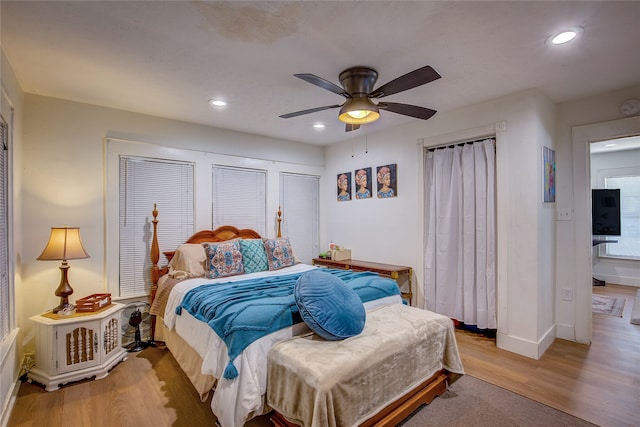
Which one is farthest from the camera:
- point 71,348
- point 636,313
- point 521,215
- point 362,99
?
point 636,313

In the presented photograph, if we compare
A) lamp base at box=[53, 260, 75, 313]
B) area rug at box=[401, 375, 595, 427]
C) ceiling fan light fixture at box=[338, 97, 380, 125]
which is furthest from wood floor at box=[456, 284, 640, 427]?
lamp base at box=[53, 260, 75, 313]

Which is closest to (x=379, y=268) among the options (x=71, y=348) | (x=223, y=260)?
(x=223, y=260)

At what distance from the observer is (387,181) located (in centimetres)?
420

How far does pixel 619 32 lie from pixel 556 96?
1.20m

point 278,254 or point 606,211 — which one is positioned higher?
point 606,211

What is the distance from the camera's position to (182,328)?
2.54 m

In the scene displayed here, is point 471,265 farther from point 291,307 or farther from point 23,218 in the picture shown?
point 23,218

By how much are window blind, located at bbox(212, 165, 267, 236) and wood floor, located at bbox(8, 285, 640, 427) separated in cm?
176

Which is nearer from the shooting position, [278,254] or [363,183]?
[278,254]

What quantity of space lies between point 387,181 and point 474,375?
248 centimetres

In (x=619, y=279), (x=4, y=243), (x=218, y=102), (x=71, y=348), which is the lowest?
(x=619, y=279)

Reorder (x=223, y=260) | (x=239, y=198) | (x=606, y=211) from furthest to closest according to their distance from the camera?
(x=606, y=211), (x=239, y=198), (x=223, y=260)

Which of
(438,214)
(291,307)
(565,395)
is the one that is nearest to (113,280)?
(291,307)

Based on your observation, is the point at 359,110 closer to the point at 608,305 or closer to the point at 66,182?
the point at 66,182
